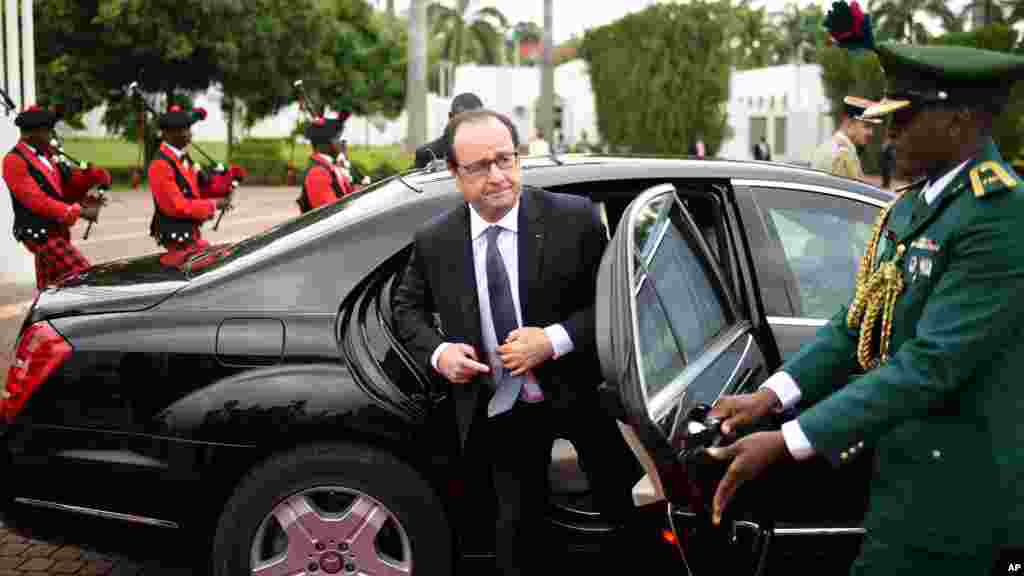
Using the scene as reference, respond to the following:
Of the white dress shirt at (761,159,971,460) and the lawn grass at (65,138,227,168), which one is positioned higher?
the lawn grass at (65,138,227,168)

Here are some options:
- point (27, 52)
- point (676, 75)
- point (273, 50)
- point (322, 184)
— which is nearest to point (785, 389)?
point (322, 184)

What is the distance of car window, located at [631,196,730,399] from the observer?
243 centimetres

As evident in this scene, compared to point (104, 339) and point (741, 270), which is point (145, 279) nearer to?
point (104, 339)

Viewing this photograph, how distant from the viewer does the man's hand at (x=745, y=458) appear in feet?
7.26

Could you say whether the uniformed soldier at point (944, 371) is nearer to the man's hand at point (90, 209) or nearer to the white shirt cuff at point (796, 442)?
the white shirt cuff at point (796, 442)

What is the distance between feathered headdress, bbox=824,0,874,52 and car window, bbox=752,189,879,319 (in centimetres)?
140

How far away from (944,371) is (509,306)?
131 cm

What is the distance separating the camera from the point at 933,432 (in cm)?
223

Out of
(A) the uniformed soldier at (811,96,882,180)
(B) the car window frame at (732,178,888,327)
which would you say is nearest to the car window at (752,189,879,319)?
(B) the car window frame at (732,178,888,327)

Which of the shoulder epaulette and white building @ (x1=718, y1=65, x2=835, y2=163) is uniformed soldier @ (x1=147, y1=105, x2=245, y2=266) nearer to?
the shoulder epaulette

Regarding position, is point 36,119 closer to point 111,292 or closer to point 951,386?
point 111,292

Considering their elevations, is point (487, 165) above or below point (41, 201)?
above

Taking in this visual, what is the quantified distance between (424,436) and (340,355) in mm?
357

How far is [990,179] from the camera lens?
2188 millimetres
